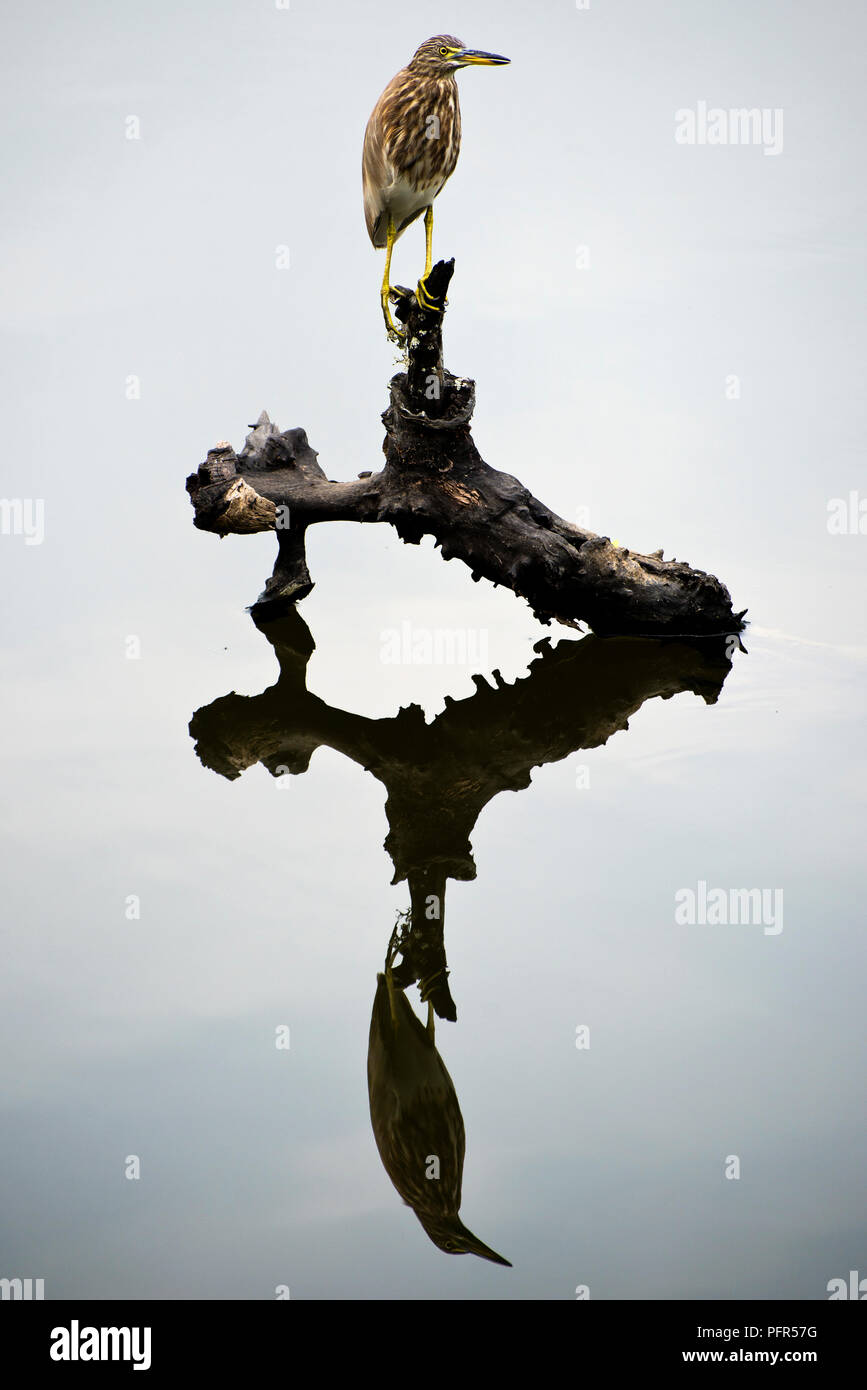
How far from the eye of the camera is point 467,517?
5605mm

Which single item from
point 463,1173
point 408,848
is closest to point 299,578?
point 408,848

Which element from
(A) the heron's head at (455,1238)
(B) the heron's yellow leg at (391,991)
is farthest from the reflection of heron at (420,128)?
(A) the heron's head at (455,1238)

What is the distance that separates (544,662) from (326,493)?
126 centimetres

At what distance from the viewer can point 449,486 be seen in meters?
5.59

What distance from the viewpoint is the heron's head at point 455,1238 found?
2666 millimetres

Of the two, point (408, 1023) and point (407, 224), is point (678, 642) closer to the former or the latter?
point (407, 224)

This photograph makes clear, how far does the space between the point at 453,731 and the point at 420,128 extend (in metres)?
2.18

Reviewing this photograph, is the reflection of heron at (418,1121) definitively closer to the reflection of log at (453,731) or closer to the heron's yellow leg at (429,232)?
the reflection of log at (453,731)

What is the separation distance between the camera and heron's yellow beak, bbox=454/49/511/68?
4953mm

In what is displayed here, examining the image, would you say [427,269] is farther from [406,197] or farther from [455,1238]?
[455,1238]

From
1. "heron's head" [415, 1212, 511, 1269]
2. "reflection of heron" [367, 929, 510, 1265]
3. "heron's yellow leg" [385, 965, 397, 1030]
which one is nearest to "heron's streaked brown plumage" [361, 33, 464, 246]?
"heron's yellow leg" [385, 965, 397, 1030]

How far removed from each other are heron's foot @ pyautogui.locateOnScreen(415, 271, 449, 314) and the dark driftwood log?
13 centimetres

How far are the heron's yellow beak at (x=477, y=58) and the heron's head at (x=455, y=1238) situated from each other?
3.96 meters

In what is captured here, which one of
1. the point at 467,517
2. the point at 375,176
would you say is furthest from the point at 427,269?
the point at 467,517
